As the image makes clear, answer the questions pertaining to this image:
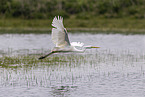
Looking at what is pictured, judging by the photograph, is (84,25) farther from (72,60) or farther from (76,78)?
(76,78)

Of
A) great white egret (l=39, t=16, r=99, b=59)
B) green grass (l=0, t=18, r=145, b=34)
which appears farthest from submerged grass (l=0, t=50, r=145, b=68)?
green grass (l=0, t=18, r=145, b=34)

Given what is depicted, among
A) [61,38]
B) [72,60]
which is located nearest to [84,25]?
[72,60]

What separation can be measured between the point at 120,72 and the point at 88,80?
2.25m

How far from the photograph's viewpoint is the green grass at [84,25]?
4625 cm

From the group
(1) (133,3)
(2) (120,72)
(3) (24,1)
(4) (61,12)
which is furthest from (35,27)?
(2) (120,72)

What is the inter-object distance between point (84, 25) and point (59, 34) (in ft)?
117

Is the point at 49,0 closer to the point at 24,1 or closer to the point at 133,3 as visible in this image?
the point at 24,1

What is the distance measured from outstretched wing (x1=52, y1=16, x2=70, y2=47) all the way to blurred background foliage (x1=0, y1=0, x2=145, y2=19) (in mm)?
40702

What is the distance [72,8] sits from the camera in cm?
6228

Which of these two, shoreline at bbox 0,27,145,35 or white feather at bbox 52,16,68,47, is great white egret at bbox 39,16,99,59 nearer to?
white feather at bbox 52,16,68,47

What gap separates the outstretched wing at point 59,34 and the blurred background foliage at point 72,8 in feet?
134

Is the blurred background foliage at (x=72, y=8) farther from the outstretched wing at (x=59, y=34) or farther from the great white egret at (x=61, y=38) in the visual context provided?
the outstretched wing at (x=59, y=34)

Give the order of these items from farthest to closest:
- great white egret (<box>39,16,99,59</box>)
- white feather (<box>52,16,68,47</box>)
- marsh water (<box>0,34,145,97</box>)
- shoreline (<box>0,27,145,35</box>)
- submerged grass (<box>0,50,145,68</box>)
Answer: shoreline (<box>0,27,145,35</box>)
submerged grass (<box>0,50,145,68</box>)
great white egret (<box>39,16,99,59</box>)
white feather (<box>52,16,68,47</box>)
marsh water (<box>0,34,145,97</box>)

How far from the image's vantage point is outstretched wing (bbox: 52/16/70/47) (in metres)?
13.7
